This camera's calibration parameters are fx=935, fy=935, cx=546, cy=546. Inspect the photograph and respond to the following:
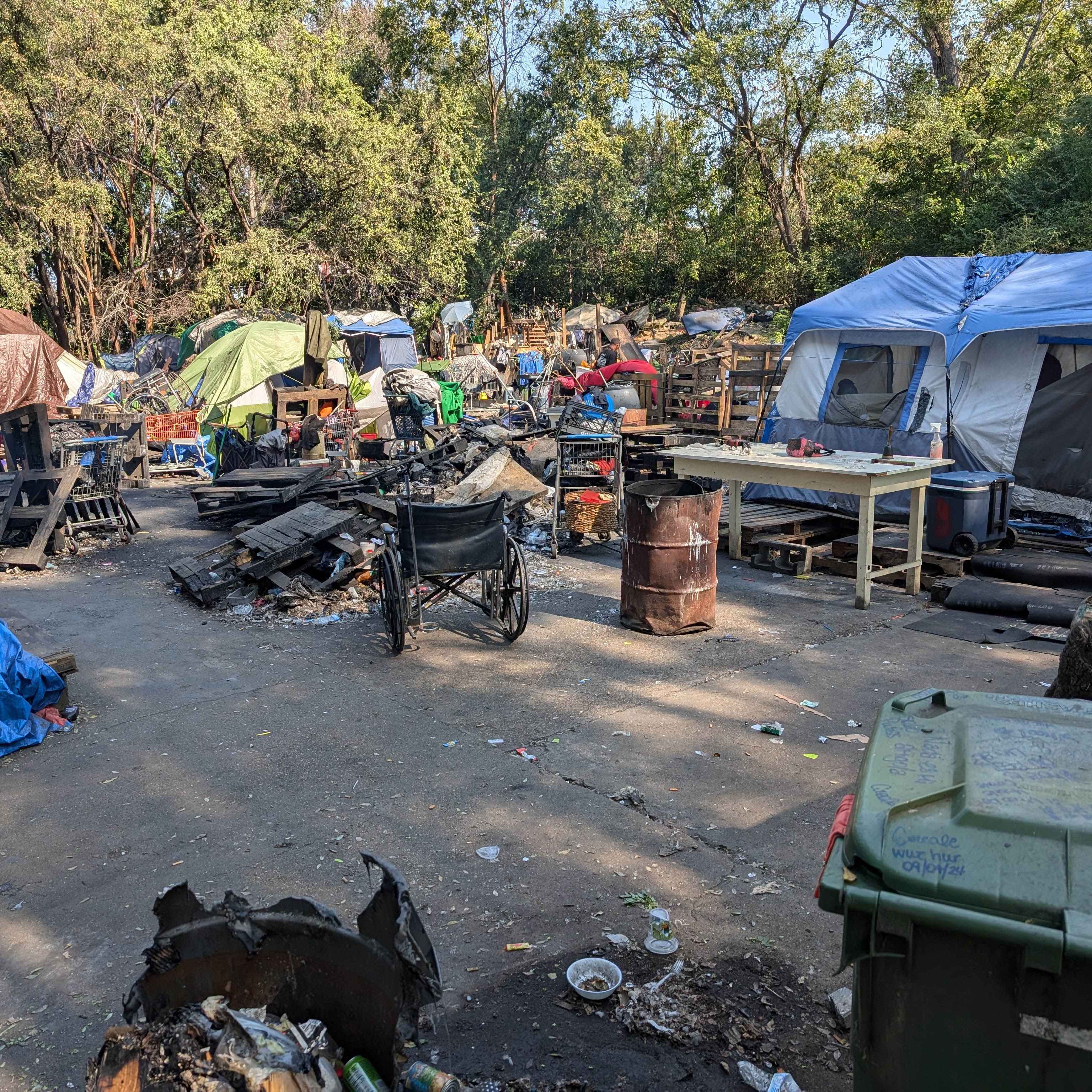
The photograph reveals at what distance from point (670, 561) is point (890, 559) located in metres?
2.84

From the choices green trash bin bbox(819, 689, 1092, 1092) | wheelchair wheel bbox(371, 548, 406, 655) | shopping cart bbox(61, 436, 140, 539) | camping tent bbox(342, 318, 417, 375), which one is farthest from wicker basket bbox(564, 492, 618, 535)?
camping tent bbox(342, 318, 417, 375)

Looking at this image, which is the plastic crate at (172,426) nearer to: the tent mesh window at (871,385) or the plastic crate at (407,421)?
the plastic crate at (407,421)

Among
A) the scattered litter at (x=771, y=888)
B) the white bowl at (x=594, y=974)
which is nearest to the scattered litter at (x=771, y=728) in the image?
the scattered litter at (x=771, y=888)

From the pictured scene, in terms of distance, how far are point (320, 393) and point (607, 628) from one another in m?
10.7

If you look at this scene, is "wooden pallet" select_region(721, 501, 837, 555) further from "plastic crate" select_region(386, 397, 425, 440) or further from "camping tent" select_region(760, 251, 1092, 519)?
"plastic crate" select_region(386, 397, 425, 440)

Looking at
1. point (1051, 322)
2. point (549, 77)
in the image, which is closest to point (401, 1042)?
point (1051, 322)

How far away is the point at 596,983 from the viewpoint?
11.2 feet

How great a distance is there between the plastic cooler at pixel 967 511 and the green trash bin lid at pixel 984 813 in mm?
6865

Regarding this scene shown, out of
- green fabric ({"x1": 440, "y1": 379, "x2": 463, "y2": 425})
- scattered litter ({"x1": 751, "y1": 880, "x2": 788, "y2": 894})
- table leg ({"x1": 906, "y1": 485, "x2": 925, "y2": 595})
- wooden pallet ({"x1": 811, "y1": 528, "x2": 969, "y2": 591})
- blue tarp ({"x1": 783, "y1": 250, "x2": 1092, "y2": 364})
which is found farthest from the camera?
green fabric ({"x1": 440, "y1": 379, "x2": 463, "y2": 425})

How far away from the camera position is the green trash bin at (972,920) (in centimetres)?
198

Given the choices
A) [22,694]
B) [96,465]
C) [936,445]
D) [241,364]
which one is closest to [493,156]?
[241,364]

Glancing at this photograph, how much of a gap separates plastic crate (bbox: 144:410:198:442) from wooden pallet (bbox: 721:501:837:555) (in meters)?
11.2

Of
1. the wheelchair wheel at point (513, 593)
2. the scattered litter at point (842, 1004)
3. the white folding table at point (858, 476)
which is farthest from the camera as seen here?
the white folding table at point (858, 476)

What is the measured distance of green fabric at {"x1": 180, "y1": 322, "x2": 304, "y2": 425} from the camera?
A: 61.8 feet
